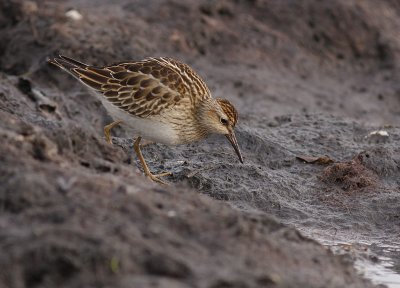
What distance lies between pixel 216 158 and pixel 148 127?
4.15 feet

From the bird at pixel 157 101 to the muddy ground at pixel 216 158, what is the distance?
0.43 metres

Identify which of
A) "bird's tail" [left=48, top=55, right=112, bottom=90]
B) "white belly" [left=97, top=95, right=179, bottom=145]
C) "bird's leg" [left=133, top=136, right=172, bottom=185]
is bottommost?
"bird's leg" [left=133, top=136, right=172, bottom=185]

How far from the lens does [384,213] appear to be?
30.6 feet

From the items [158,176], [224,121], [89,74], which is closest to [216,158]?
[224,121]

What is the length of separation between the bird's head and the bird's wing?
0.17 metres

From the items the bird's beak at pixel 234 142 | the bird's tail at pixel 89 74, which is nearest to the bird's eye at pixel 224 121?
the bird's beak at pixel 234 142

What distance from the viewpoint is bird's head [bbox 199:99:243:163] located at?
9.52 m

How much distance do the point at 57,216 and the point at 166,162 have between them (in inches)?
172

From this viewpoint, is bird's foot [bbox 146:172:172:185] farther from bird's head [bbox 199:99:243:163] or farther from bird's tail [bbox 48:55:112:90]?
bird's tail [bbox 48:55:112:90]

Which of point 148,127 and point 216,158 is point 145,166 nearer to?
point 148,127

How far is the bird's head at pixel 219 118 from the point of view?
9.52 meters

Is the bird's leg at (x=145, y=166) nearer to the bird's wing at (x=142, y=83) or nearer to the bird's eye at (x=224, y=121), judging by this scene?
the bird's wing at (x=142, y=83)

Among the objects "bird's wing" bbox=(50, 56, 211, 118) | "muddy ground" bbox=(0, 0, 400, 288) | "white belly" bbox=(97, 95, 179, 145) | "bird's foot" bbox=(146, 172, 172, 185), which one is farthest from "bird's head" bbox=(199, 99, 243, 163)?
"bird's foot" bbox=(146, 172, 172, 185)

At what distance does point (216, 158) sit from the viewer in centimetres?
1010
